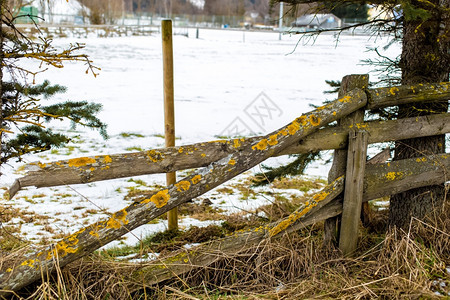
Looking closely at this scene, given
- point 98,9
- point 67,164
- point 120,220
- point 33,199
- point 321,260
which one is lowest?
point 33,199

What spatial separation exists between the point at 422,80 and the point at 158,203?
8.84 ft

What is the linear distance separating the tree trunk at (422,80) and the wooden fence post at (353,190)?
669 millimetres

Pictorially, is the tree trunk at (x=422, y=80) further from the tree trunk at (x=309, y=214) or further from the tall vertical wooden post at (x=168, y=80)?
the tall vertical wooden post at (x=168, y=80)

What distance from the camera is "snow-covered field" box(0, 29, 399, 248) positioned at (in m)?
5.88

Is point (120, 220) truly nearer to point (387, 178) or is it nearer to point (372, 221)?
point (387, 178)

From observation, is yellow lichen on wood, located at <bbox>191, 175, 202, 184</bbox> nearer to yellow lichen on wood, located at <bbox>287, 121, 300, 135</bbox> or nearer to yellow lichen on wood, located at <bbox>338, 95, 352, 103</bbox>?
yellow lichen on wood, located at <bbox>287, 121, 300, 135</bbox>

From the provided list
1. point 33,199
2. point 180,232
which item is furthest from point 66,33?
point 180,232

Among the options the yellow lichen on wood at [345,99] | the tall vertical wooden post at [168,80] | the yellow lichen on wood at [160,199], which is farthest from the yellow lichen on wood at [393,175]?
the tall vertical wooden post at [168,80]

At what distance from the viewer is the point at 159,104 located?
12750mm

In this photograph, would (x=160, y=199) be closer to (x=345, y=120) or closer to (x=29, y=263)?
(x=29, y=263)

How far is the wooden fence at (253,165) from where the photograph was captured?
8.45ft

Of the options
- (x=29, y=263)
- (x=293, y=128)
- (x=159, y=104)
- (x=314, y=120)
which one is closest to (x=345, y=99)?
(x=314, y=120)

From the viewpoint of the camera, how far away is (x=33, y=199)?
6121mm

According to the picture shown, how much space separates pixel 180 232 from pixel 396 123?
8.06 ft
